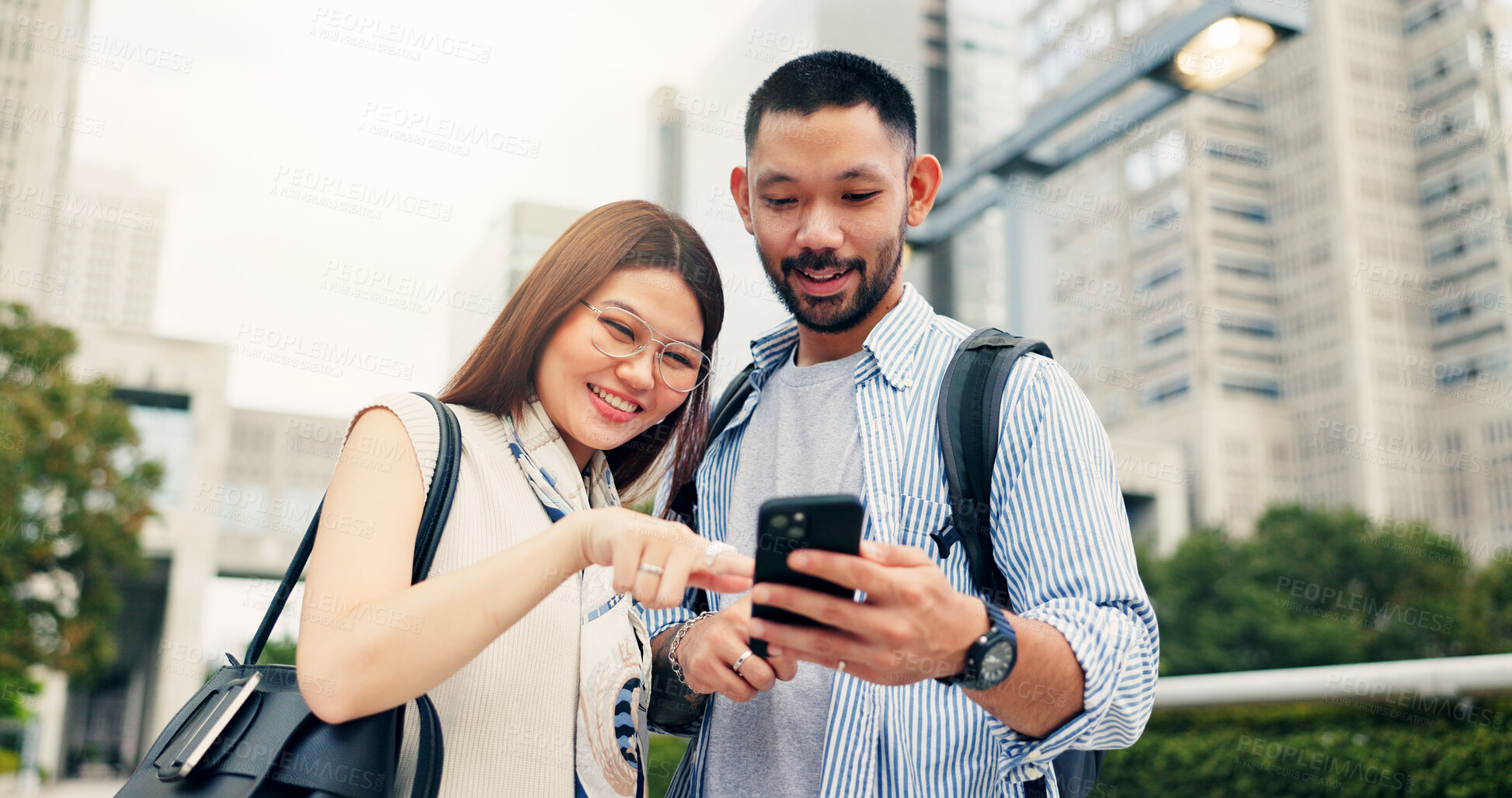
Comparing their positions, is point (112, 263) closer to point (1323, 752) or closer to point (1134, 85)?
point (1134, 85)

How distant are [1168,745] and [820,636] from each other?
4.38 m

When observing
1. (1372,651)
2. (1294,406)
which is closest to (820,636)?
(1372,651)

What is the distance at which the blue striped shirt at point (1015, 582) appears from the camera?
1578mm

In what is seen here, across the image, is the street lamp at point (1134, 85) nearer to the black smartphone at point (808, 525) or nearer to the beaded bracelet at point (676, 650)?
the beaded bracelet at point (676, 650)

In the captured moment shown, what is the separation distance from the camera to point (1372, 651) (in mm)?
37062

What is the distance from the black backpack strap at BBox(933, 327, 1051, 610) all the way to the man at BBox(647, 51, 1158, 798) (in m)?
0.02

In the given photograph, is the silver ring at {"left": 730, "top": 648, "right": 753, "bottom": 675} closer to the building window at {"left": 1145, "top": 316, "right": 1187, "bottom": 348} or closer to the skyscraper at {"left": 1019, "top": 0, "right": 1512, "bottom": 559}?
the skyscraper at {"left": 1019, "top": 0, "right": 1512, "bottom": 559}

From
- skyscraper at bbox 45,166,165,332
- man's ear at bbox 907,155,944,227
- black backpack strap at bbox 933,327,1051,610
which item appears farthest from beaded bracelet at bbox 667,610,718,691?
skyscraper at bbox 45,166,165,332

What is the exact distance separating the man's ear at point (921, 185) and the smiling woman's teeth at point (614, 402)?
2.39ft

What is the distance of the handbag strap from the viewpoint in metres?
1.52

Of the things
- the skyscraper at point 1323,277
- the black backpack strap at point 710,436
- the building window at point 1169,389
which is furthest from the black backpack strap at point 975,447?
the building window at point 1169,389

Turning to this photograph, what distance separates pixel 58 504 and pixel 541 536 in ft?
61.4

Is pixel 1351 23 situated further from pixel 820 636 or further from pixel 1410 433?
pixel 820 636

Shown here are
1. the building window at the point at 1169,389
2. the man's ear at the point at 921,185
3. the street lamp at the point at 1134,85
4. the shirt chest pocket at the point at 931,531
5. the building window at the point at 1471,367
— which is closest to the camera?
the shirt chest pocket at the point at 931,531
